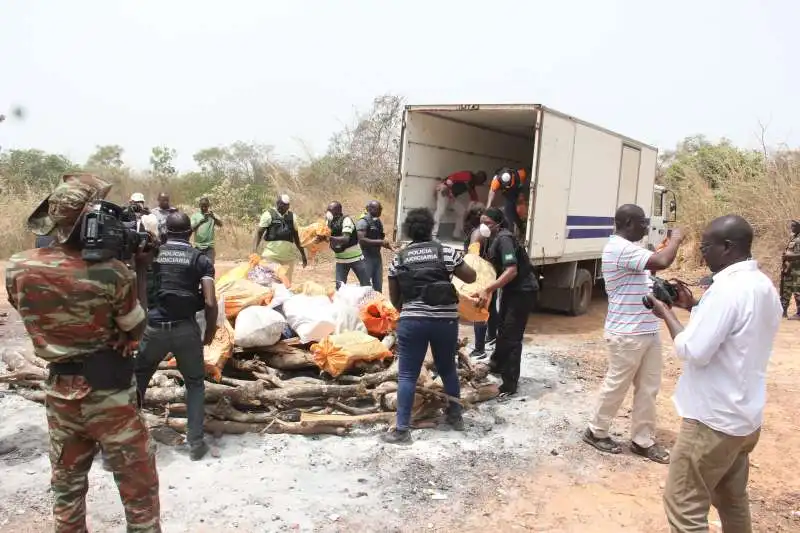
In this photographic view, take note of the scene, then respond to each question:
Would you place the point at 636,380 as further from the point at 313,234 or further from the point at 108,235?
the point at 313,234

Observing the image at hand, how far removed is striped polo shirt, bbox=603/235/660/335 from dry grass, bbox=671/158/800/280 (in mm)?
10488

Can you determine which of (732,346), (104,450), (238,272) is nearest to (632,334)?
(732,346)

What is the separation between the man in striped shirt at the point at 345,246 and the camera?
8.16 m

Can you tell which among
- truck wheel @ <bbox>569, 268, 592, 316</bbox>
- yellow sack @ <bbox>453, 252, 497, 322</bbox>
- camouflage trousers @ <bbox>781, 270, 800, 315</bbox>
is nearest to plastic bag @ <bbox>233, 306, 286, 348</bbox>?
yellow sack @ <bbox>453, 252, 497, 322</bbox>

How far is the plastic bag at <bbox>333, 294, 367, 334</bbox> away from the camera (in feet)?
17.8

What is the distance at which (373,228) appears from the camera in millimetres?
8336

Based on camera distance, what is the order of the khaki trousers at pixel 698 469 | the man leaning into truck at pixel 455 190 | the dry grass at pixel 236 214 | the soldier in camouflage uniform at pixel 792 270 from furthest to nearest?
the dry grass at pixel 236 214 → the soldier in camouflage uniform at pixel 792 270 → the man leaning into truck at pixel 455 190 → the khaki trousers at pixel 698 469

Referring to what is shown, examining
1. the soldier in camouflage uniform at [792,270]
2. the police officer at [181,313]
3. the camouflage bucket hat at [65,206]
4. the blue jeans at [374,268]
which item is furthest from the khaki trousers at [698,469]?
the soldier in camouflage uniform at [792,270]

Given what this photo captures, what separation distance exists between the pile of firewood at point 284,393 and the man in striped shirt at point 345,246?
2972 millimetres

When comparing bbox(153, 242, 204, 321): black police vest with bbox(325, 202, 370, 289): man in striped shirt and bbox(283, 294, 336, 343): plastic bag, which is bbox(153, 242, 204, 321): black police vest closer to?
bbox(283, 294, 336, 343): plastic bag

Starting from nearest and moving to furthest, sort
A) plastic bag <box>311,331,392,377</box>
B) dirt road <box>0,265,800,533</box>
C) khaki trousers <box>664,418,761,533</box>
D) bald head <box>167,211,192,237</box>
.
Result: 1. khaki trousers <box>664,418,761,533</box>
2. dirt road <box>0,265,800,533</box>
3. bald head <box>167,211,192,237</box>
4. plastic bag <box>311,331,392,377</box>

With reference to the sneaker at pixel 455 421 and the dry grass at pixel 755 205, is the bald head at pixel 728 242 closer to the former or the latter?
the sneaker at pixel 455 421

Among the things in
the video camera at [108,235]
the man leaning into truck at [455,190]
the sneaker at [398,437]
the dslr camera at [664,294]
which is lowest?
the sneaker at [398,437]

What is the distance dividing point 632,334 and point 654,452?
864 mm
